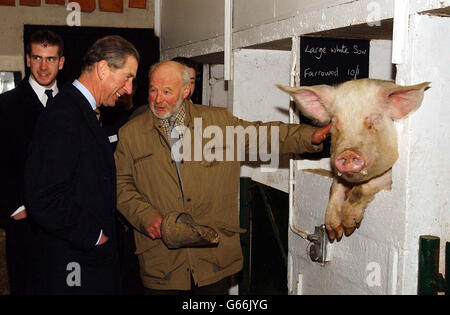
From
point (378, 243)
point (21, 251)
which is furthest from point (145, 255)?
point (378, 243)

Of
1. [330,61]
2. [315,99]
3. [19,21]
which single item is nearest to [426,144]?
[315,99]

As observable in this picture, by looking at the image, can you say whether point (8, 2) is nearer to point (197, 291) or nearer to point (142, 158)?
point (142, 158)

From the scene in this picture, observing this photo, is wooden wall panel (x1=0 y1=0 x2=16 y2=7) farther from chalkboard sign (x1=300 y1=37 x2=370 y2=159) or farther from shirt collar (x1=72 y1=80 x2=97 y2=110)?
chalkboard sign (x1=300 y1=37 x2=370 y2=159)

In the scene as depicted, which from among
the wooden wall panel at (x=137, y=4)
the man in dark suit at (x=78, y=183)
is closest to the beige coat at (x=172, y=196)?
the man in dark suit at (x=78, y=183)

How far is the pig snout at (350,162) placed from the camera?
2.13 meters

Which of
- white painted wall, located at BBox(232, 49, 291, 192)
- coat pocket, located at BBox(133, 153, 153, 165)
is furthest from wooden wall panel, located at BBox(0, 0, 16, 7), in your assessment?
coat pocket, located at BBox(133, 153, 153, 165)

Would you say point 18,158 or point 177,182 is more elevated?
point 18,158

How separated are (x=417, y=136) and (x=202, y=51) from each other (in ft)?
9.22

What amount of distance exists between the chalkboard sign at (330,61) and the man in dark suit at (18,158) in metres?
1.69

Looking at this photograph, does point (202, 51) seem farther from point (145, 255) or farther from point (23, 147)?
point (145, 255)

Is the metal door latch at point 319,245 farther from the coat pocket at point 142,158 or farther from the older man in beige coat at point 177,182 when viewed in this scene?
the coat pocket at point 142,158

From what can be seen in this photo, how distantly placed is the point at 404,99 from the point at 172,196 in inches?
54.5

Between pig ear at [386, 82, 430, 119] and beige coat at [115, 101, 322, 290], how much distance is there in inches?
26.8

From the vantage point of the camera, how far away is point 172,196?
9.79ft
